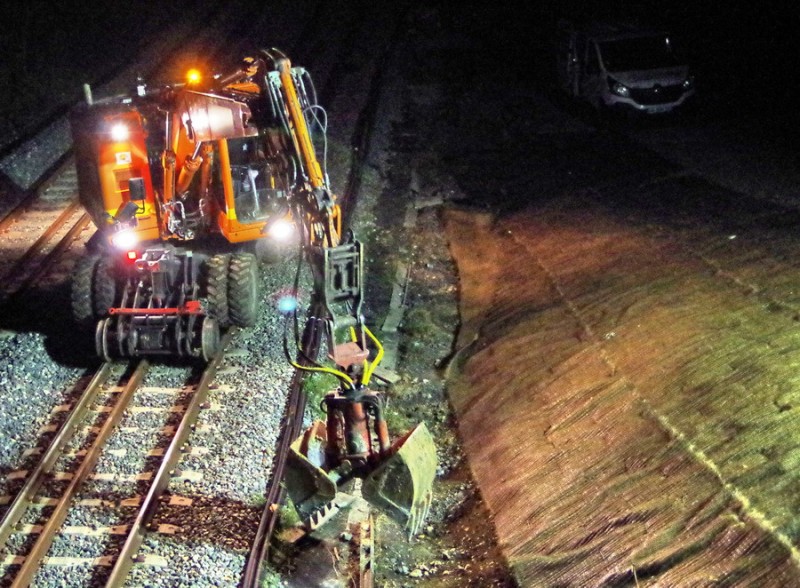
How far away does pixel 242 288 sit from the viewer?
12.9m

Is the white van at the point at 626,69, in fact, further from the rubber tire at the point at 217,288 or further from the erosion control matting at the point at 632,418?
the rubber tire at the point at 217,288

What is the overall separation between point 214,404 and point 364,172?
9677mm

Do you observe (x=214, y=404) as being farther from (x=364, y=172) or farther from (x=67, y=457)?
(x=364, y=172)

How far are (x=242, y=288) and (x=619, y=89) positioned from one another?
12.8 metres

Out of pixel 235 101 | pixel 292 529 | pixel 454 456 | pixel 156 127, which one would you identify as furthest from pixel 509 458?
pixel 156 127

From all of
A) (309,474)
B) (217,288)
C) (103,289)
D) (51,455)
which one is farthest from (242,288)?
(309,474)

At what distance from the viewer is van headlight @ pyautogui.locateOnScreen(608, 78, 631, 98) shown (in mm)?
21922

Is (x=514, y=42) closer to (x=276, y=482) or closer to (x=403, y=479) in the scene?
(x=276, y=482)

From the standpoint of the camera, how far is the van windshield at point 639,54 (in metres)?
22.5

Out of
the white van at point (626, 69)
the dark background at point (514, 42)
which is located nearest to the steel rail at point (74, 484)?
the dark background at point (514, 42)

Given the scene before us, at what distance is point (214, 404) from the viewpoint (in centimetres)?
1159

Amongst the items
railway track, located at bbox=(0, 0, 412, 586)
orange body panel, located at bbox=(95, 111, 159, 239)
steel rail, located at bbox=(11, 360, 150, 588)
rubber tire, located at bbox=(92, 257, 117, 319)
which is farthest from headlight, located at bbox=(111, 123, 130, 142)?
railway track, located at bbox=(0, 0, 412, 586)

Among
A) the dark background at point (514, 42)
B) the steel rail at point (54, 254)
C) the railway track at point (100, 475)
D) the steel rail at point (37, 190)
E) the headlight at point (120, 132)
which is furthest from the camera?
the dark background at point (514, 42)

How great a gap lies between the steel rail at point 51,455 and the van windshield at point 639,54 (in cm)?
1546
